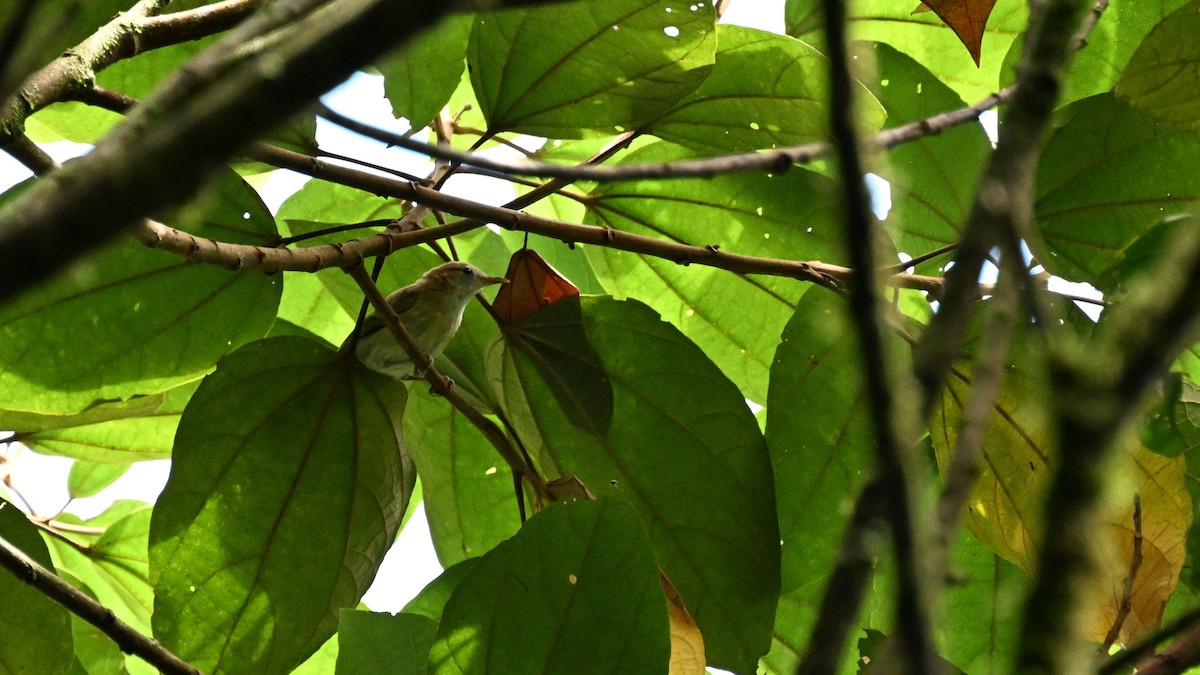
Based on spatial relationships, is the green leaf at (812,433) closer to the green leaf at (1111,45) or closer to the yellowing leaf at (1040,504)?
the yellowing leaf at (1040,504)

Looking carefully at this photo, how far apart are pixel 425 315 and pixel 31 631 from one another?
1.78 metres

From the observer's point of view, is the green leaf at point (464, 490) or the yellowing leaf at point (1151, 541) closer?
the yellowing leaf at point (1151, 541)

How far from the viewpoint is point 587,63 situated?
1989mm

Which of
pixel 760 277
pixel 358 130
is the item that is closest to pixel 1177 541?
pixel 760 277

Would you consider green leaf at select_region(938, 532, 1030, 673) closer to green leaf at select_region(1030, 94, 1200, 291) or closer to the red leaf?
green leaf at select_region(1030, 94, 1200, 291)

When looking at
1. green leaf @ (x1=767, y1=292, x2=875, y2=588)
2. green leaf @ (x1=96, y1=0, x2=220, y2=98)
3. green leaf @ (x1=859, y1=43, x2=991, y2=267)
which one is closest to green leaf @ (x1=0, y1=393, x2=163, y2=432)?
green leaf @ (x1=96, y1=0, x2=220, y2=98)

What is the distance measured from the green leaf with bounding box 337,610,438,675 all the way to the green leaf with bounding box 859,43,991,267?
1175 millimetres

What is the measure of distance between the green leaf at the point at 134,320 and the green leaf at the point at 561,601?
74 cm

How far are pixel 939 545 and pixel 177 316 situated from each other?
182cm

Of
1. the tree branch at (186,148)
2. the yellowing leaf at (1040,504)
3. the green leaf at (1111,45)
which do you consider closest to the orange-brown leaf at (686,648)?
the yellowing leaf at (1040,504)

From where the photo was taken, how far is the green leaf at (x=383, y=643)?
1.88m

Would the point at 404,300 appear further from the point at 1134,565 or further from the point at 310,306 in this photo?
the point at 1134,565

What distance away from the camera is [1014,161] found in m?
0.57

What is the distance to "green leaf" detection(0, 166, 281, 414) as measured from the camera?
2.00 metres
